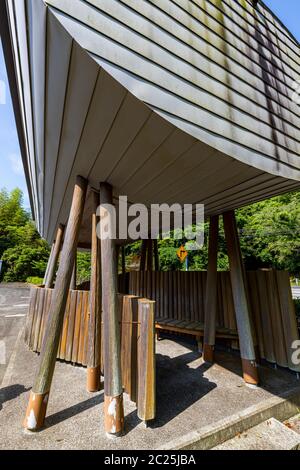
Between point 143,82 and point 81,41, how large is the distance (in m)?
0.42

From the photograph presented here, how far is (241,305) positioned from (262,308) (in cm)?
63

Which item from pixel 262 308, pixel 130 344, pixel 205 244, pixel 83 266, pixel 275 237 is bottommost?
pixel 130 344

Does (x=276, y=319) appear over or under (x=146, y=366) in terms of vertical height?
over

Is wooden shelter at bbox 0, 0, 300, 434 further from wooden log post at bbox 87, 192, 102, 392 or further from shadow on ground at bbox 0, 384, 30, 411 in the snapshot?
shadow on ground at bbox 0, 384, 30, 411

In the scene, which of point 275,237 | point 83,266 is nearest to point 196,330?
point 275,237

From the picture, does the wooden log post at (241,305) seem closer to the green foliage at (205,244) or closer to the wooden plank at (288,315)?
the wooden plank at (288,315)

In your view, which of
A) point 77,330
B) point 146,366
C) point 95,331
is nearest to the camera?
point 146,366

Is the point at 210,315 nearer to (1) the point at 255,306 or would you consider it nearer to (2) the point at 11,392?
(1) the point at 255,306

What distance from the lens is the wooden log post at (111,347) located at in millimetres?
2039

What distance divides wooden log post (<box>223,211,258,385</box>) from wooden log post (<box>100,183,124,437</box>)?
1.82 metres

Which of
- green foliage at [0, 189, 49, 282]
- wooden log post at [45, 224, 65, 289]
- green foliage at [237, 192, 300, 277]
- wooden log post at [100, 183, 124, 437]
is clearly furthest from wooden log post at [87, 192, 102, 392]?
green foliage at [0, 189, 49, 282]

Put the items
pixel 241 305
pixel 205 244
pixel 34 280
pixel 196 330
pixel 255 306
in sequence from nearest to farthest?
pixel 241 305, pixel 255 306, pixel 196 330, pixel 205 244, pixel 34 280

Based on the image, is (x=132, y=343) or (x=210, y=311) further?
(x=210, y=311)

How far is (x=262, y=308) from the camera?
3.67 meters
